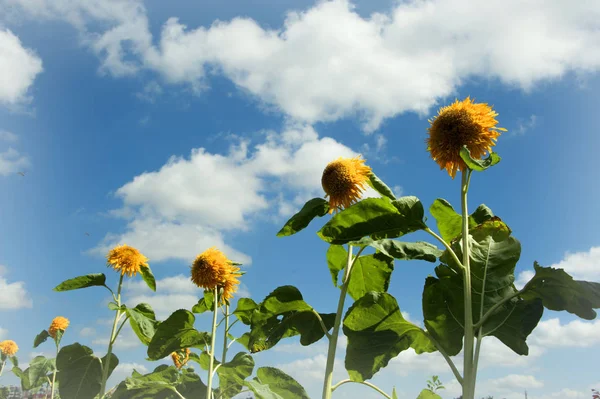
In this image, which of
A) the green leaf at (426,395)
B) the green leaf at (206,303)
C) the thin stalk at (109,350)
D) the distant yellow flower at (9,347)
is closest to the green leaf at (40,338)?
the distant yellow flower at (9,347)

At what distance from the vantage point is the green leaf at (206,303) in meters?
3.75

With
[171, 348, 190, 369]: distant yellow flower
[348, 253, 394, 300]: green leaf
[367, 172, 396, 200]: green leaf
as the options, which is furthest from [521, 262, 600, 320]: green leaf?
[171, 348, 190, 369]: distant yellow flower

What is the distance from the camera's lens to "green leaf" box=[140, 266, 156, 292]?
4.41 m

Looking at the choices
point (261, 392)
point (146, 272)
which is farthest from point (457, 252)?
point (146, 272)

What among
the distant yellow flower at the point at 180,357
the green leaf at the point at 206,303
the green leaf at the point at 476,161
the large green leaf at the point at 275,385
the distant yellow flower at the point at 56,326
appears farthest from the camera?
the distant yellow flower at the point at 56,326

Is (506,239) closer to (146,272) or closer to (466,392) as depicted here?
(466,392)

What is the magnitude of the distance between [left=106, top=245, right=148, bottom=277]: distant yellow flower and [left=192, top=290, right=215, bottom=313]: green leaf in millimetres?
740

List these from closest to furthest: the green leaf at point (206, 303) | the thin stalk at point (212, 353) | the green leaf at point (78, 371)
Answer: the thin stalk at point (212, 353) → the green leaf at point (206, 303) → the green leaf at point (78, 371)

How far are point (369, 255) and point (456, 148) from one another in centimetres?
77

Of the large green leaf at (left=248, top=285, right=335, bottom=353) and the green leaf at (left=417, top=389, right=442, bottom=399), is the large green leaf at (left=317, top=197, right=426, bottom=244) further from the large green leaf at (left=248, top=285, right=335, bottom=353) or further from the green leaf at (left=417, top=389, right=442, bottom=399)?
the green leaf at (left=417, top=389, right=442, bottom=399)

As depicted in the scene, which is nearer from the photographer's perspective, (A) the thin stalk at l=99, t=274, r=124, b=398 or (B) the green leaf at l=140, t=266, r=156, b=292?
(A) the thin stalk at l=99, t=274, r=124, b=398

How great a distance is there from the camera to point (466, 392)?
1.86 m

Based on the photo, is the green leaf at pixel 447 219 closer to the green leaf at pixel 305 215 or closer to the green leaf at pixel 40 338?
the green leaf at pixel 305 215

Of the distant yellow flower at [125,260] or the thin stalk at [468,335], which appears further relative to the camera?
the distant yellow flower at [125,260]
